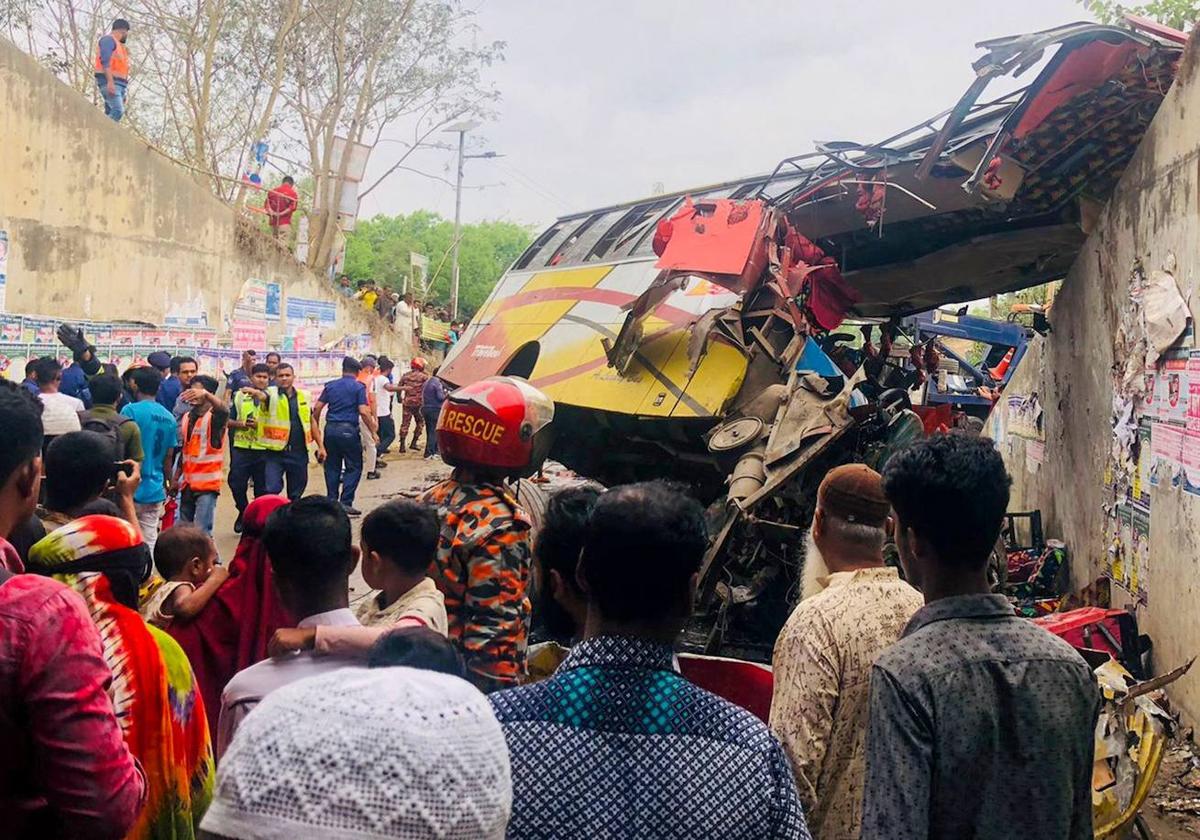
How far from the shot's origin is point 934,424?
7656 mm

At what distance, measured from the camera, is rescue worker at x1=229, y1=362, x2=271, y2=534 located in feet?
28.5

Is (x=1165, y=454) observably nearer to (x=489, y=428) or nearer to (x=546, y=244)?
(x=489, y=428)

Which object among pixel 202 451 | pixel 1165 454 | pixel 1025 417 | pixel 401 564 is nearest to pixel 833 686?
pixel 401 564

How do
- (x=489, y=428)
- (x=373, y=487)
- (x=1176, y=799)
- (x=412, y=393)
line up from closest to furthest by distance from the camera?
(x=489, y=428) → (x=1176, y=799) → (x=373, y=487) → (x=412, y=393)

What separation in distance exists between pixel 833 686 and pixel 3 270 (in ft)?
36.0

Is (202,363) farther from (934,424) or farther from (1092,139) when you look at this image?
(1092,139)

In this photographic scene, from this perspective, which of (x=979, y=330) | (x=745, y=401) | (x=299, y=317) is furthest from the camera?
(x=299, y=317)

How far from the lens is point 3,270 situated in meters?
10.9

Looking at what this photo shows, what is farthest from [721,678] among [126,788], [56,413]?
[56,413]

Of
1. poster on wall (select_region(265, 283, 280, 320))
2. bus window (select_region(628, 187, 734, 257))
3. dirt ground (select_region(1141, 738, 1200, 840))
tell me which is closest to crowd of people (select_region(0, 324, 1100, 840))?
dirt ground (select_region(1141, 738, 1200, 840))

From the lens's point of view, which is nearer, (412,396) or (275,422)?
(275,422)

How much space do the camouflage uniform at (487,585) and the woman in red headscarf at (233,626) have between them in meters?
0.44

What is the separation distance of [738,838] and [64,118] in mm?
12517

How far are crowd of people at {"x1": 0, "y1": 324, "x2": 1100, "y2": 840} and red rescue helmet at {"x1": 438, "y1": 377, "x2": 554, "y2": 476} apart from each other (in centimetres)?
22
